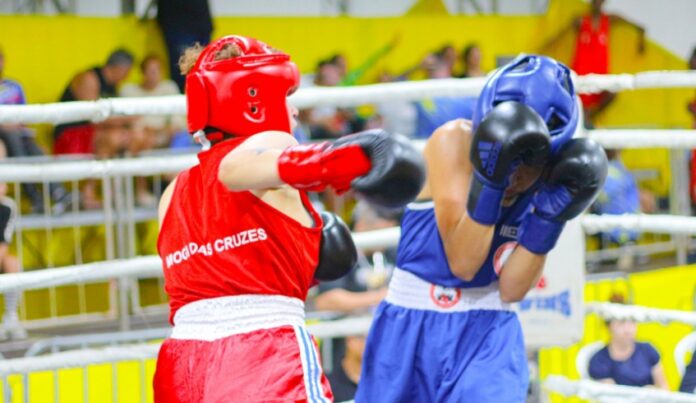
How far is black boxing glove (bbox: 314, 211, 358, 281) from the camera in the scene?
2.80m

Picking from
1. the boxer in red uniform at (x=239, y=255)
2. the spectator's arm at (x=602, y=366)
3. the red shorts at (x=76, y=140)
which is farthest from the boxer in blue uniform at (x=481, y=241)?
the red shorts at (x=76, y=140)

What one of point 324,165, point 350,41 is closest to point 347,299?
point 324,165

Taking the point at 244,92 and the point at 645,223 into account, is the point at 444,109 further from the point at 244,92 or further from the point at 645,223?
Answer: the point at 244,92

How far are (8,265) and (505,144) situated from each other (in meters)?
→ 3.06

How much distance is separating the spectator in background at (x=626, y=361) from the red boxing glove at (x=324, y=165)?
332 cm

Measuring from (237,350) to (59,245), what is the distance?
3.66 m

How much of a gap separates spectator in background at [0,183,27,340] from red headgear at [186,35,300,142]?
8.38ft

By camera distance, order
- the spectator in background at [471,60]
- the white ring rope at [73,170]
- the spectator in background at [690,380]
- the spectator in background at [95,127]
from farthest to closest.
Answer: the spectator in background at [471,60], the spectator in background at [95,127], the spectator in background at [690,380], the white ring rope at [73,170]

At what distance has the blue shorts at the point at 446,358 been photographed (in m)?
3.18

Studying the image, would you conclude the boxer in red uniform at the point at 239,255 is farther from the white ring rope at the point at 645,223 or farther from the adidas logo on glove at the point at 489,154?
the white ring rope at the point at 645,223

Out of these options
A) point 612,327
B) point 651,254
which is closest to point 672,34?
point 651,254

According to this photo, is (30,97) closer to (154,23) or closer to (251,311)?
(154,23)

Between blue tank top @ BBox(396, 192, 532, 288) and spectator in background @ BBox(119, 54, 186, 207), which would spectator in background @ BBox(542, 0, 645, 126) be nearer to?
spectator in background @ BBox(119, 54, 186, 207)

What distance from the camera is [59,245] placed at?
6.11 m
